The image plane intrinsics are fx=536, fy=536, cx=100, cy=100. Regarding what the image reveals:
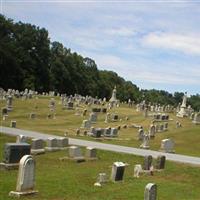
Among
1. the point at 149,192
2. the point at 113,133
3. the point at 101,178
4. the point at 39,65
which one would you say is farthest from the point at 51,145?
the point at 39,65

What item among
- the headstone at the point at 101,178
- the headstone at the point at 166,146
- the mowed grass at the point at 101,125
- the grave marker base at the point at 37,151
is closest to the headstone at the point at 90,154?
the grave marker base at the point at 37,151

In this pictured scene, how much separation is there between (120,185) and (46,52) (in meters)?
93.8

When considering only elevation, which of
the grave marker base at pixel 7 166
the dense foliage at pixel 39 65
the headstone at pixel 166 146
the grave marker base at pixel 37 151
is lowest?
the grave marker base at pixel 7 166

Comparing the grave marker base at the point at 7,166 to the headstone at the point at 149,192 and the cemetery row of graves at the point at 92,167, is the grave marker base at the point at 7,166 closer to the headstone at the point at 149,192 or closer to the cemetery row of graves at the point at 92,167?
the cemetery row of graves at the point at 92,167

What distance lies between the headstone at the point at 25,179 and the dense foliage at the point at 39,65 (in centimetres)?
8131

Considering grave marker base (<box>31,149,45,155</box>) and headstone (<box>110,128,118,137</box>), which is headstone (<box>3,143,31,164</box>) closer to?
grave marker base (<box>31,149,45,155</box>)

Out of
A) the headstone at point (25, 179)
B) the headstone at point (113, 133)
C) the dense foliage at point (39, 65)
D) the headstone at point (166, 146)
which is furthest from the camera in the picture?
the dense foliage at point (39, 65)

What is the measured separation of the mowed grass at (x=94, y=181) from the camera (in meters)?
16.7

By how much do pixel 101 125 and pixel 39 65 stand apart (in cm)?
6449

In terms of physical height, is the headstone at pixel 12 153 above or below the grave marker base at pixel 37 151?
above

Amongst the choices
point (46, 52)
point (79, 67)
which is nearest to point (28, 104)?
point (46, 52)

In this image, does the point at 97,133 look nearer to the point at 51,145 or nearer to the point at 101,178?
the point at 51,145

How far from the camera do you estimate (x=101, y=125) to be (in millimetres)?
45750

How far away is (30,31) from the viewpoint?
110438 millimetres
